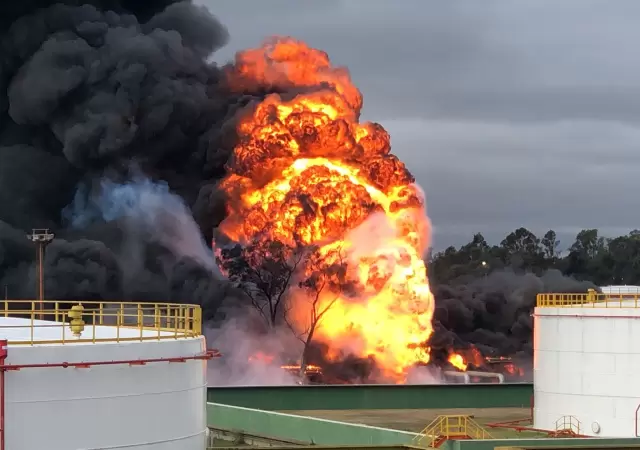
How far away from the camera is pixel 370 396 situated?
6344 centimetres

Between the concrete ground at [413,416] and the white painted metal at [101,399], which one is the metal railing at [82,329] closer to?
the white painted metal at [101,399]

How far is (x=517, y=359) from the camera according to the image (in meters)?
98.8

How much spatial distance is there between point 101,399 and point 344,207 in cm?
5879

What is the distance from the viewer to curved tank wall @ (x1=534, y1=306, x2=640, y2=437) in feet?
161

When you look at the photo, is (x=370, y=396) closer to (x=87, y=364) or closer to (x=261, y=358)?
(x=261, y=358)

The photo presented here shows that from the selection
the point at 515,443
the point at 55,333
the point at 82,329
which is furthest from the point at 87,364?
the point at 515,443

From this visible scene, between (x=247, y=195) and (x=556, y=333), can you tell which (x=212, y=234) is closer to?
(x=247, y=195)

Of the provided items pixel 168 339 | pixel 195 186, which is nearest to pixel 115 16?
pixel 195 186

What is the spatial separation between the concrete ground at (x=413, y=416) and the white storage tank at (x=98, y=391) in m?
24.9

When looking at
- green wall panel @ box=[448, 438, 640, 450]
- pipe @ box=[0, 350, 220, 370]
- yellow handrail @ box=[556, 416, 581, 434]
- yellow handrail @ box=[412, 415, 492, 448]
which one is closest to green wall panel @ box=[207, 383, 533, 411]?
yellow handrail @ box=[412, 415, 492, 448]

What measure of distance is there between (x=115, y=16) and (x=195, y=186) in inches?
600

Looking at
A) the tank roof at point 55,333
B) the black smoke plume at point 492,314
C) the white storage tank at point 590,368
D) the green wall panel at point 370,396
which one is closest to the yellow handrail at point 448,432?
the white storage tank at point 590,368

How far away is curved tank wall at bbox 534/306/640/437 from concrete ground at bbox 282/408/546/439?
1.90 m

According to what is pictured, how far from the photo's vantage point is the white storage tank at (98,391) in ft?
82.7
